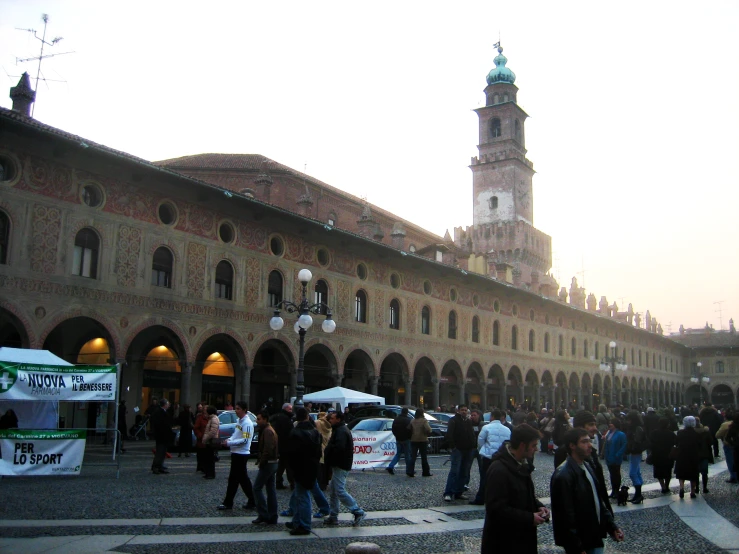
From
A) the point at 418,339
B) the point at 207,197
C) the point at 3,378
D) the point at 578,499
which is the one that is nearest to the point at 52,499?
the point at 3,378

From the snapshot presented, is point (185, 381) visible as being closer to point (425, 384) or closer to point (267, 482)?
point (267, 482)

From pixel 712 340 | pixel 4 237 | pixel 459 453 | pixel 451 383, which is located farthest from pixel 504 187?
pixel 459 453

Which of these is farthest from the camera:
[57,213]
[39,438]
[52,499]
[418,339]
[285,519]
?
[418,339]

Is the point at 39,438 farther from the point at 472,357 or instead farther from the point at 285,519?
the point at 472,357

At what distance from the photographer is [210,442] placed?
1375cm

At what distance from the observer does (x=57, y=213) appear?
20078 millimetres

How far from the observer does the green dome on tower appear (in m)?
78.6

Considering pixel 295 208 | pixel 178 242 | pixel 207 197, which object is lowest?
pixel 178 242

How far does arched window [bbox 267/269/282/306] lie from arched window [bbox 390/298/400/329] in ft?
24.4

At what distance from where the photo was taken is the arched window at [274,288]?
26703 millimetres

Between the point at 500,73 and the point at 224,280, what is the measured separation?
61407 mm

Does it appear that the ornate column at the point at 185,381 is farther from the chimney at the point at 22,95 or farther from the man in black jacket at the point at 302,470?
the man in black jacket at the point at 302,470

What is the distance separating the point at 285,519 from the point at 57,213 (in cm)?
1373

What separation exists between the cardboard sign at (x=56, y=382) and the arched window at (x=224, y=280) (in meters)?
11.4
